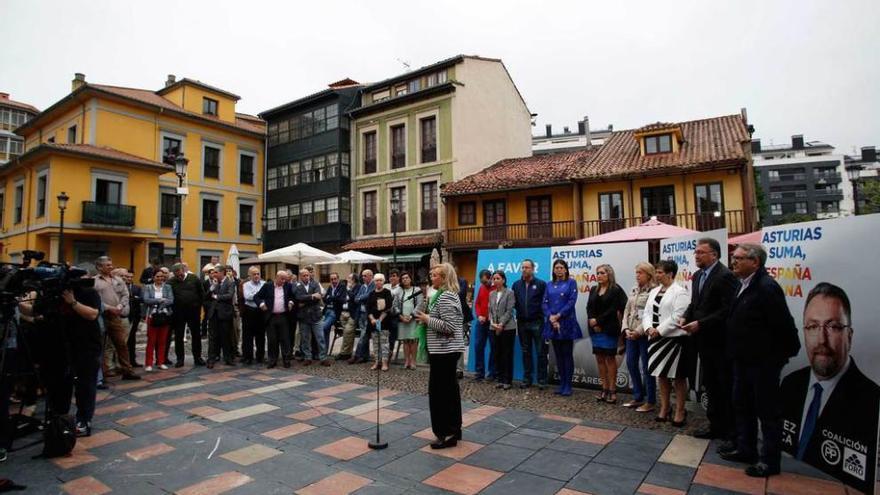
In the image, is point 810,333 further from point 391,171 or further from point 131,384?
point 391,171

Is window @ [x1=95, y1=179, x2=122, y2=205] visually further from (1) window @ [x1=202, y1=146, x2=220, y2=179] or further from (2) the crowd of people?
(2) the crowd of people

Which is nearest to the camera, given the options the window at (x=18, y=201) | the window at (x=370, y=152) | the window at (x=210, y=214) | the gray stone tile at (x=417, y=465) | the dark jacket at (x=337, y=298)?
the gray stone tile at (x=417, y=465)

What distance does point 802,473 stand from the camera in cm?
393

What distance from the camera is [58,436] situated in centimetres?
433

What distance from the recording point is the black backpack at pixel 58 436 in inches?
171

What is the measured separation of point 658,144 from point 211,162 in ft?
82.6

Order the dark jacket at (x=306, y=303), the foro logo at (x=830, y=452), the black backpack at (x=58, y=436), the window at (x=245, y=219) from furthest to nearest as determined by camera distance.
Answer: the window at (x=245, y=219) → the dark jacket at (x=306, y=303) → the black backpack at (x=58, y=436) → the foro logo at (x=830, y=452)

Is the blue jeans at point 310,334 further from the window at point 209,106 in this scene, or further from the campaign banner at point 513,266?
the window at point 209,106

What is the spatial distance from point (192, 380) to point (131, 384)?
86 centimetres

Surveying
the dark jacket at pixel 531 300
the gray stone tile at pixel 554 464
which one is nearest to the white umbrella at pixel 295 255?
the dark jacket at pixel 531 300

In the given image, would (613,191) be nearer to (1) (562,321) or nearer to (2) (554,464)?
(1) (562,321)

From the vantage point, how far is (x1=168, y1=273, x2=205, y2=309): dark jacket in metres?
8.80

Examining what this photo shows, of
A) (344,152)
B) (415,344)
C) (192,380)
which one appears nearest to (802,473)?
(415,344)

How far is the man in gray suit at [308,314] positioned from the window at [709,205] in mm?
16085
